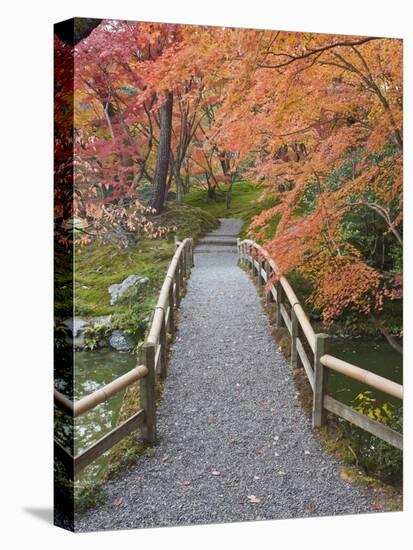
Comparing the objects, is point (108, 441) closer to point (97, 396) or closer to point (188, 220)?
point (97, 396)

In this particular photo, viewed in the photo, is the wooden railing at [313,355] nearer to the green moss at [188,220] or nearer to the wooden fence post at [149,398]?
the green moss at [188,220]

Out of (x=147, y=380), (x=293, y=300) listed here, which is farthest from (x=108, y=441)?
(x=293, y=300)

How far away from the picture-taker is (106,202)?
353 cm

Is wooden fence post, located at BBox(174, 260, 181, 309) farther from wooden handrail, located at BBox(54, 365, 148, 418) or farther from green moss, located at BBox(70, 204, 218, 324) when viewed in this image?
wooden handrail, located at BBox(54, 365, 148, 418)

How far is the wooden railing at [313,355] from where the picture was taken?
3.88 metres

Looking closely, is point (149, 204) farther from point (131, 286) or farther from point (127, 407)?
point (127, 407)

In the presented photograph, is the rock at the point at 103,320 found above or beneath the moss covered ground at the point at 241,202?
beneath

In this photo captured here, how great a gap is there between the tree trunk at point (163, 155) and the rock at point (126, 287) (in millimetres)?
404

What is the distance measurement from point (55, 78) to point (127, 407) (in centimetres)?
188

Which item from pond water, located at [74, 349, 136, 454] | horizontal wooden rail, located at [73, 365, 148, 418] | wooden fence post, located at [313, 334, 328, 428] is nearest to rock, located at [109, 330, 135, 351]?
pond water, located at [74, 349, 136, 454]

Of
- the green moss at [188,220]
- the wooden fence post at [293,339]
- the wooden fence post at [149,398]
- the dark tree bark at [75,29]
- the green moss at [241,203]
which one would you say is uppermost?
the dark tree bark at [75,29]

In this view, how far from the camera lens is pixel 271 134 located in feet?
12.9

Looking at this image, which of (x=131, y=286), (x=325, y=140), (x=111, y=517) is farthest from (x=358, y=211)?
(x=111, y=517)

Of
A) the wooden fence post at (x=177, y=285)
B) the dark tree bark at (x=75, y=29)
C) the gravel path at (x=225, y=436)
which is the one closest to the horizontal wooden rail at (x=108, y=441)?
the gravel path at (x=225, y=436)
